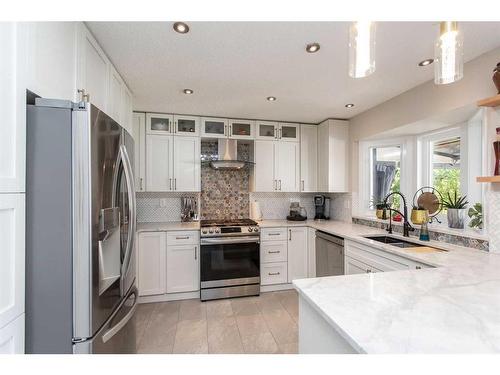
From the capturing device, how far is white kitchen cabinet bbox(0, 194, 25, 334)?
2.57ft

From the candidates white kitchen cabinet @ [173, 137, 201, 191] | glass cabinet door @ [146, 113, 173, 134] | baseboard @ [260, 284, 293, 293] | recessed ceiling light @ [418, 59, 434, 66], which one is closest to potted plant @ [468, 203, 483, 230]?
recessed ceiling light @ [418, 59, 434, 66]

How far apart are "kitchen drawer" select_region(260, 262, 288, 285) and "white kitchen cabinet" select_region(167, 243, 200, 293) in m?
0.84

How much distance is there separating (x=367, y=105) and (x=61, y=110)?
2.95 m

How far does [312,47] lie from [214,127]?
1.88 meters

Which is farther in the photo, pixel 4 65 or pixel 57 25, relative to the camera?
pixel 57 25

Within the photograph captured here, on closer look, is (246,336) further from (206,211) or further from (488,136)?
(488,136)

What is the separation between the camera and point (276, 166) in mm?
3531

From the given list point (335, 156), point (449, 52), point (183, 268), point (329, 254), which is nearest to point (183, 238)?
point (183, 268)

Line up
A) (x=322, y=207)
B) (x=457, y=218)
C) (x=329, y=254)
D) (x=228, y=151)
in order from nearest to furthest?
(x=457, y=218)
(x=329, y=254)
(x=228, y=151)
(x=322, y=207)

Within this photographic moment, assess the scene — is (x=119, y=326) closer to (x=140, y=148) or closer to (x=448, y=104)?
(x=140, y=148)

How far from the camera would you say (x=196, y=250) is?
2.96 meters

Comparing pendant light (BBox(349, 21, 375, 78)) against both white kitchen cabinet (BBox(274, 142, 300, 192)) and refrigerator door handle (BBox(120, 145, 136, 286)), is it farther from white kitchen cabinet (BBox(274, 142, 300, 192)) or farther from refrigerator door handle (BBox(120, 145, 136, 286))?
white kitchen cabinet (BBox(274, 142, 300, 192))
